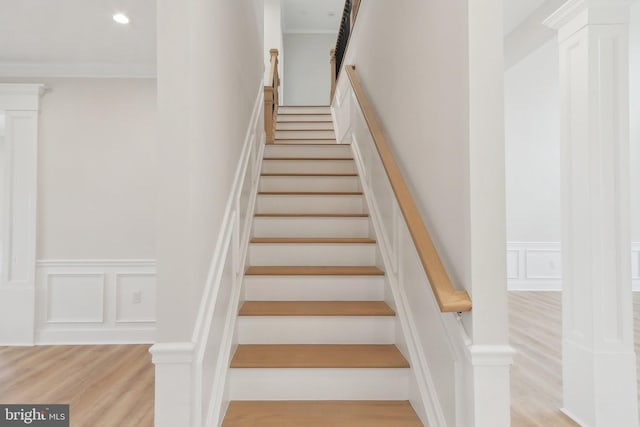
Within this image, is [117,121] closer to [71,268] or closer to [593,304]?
[71,268]

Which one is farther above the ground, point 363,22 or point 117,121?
point 363,22

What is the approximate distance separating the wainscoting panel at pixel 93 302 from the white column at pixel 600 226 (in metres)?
3.69

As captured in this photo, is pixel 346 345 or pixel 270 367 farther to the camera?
pixel 346 345

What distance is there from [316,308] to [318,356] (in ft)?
1.04

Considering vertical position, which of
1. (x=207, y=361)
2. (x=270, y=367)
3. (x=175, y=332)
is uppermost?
(x=175, y=332)

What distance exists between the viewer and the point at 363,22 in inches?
144

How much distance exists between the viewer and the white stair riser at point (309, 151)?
12.9 ft

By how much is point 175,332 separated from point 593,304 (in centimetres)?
223

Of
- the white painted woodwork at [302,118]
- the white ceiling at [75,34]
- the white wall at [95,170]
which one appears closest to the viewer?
the white ceiling at [75,34]

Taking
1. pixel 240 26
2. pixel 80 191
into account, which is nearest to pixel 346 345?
pixel 240 26

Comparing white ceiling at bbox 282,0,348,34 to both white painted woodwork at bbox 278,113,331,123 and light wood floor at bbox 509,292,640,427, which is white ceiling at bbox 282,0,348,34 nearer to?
white painted woodwork at bbox 278,113,331,123

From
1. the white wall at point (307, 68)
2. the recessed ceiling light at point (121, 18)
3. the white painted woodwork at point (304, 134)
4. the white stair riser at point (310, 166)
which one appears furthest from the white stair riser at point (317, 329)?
the white wall at point (307, 68)

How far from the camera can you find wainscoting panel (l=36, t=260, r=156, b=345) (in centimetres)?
381

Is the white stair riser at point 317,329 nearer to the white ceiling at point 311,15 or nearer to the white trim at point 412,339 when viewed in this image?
the white trim at point 412,339
